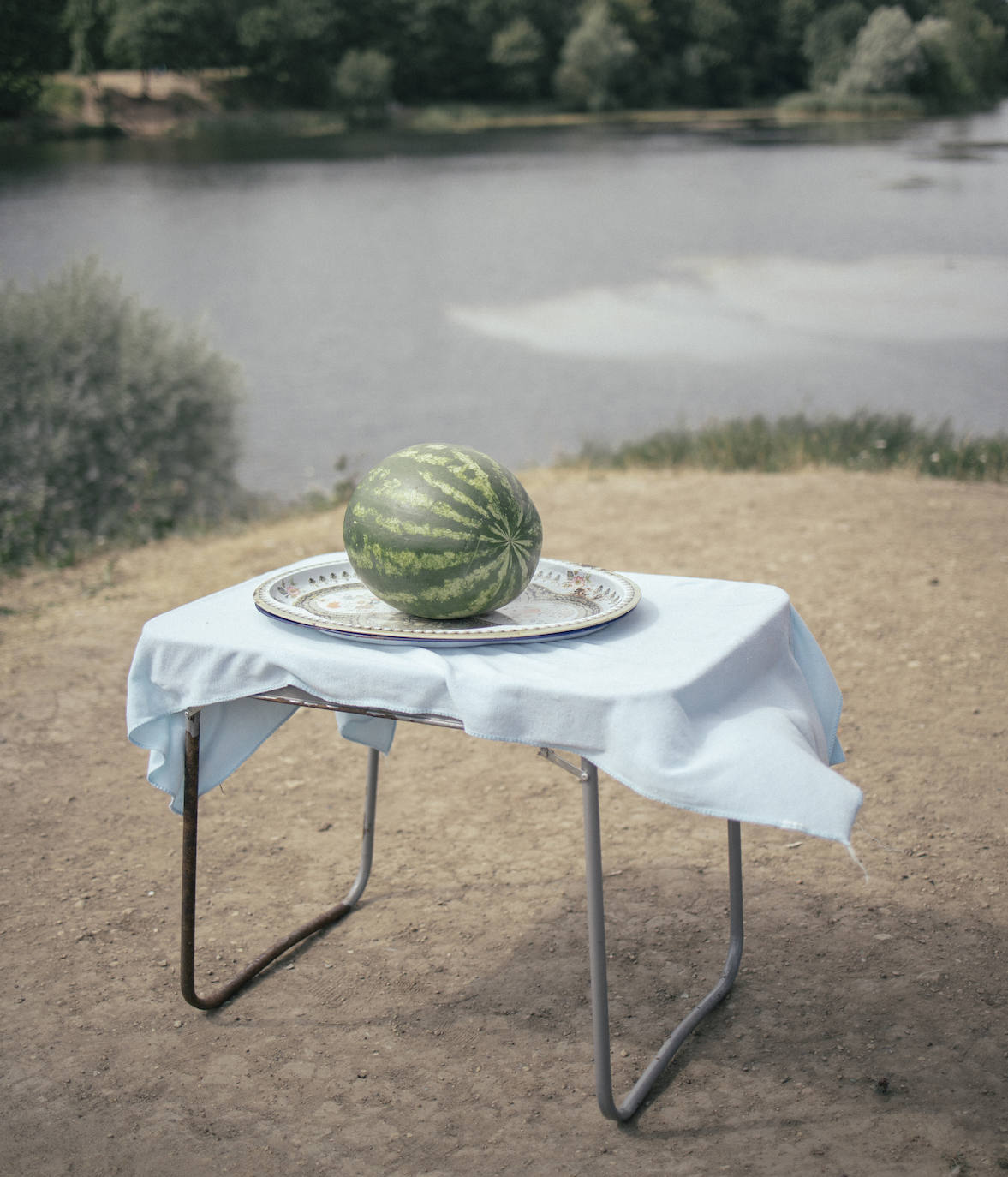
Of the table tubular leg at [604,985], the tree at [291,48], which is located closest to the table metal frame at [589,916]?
the table tubular leg at [604,985]

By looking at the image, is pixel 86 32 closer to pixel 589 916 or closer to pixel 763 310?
pixel 763 310

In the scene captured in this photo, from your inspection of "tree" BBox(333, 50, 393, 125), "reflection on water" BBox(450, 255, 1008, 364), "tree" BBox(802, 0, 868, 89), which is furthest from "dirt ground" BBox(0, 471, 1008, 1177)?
"tree" BBox(333, 50, 393, 125)

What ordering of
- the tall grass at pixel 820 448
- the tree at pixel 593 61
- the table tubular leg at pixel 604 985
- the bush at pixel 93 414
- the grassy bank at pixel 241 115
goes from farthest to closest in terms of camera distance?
the tree at pixel 593 61, the grassy bank at pixel 241 115, the tall grass at pixel 820 448, the bush at pixel 93 414, the table tubular leg at pixel 604 985

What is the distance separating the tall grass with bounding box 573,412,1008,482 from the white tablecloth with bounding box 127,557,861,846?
5.83m

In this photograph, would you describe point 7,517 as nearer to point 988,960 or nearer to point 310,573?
point 310,573

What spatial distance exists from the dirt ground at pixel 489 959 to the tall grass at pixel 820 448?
331 cm

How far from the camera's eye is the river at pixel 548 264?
35.1 ft

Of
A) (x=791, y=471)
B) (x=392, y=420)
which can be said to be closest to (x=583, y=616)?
(x=791, y=471)

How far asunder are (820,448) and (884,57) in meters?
5.16

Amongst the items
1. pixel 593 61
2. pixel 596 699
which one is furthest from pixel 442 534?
pixel 593 61

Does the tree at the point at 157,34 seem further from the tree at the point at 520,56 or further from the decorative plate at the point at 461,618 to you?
the decorative plate at the point at 461,618

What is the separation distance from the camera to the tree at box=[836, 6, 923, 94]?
34.3 feet

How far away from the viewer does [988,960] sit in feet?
8.09

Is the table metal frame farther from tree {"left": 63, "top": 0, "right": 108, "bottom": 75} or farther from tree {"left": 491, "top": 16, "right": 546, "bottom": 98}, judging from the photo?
tree {"left": 491, "top": 16, "right": 546, "bottom": 98}
